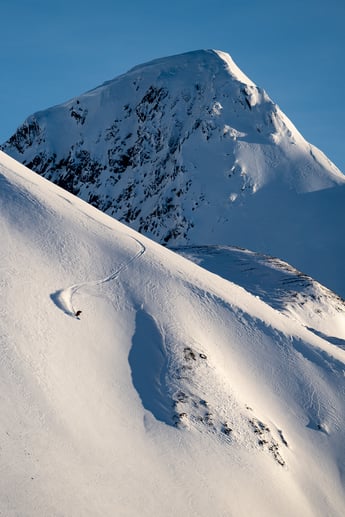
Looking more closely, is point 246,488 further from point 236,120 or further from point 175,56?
point 175,56

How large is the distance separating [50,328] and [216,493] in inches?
202

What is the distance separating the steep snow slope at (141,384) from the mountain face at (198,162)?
1029 inches

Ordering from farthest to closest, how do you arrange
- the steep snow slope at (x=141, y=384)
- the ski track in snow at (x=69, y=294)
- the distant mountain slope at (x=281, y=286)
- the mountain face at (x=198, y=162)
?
1. the mountain face at (x=198, y=162)
2. the distant mountain slope at (x=281, y=286)
3. the ski track in snow at (x=69, y=294)
4. the steep snow slope at (x=141, y=384)

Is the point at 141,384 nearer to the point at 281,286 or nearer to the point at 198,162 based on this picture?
the point at 281,286

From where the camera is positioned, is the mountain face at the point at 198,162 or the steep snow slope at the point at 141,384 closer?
the steep snow slope at the point at 141,384

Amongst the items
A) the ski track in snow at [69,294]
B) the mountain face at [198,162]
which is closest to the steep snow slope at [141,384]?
the ski track in snow at [69,294]

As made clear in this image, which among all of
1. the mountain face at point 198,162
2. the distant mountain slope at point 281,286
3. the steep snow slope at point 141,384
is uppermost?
the mountain face at point 198,162

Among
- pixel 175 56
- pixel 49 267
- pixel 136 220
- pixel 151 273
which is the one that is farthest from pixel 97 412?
pixel 175 56

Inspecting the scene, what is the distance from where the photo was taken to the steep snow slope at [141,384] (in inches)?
621

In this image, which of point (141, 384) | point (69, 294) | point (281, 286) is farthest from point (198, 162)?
point (141, 384)

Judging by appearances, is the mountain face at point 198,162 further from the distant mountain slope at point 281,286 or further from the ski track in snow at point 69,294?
the ski track in snow at point 69,294

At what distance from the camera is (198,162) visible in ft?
204

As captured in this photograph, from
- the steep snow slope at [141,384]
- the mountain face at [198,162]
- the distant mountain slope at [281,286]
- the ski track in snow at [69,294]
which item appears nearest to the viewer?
the steep snow slope at [141,384]

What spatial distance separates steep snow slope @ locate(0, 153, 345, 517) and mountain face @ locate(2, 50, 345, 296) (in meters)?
26.1
